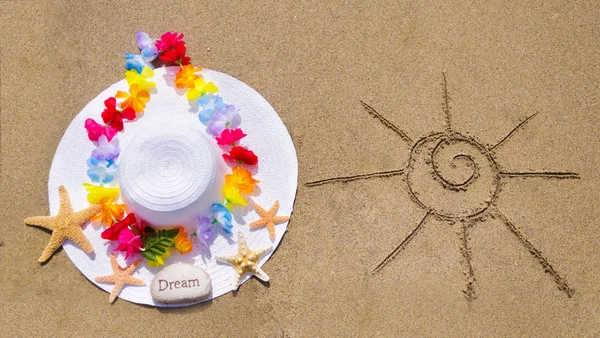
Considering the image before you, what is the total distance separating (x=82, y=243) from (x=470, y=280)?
247cm

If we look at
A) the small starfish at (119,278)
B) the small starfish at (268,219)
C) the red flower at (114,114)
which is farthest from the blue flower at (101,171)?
the small starfish at (268,219)

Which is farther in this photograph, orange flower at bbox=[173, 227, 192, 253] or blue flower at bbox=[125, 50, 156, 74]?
blue flower at bbox=[125, 50, 156, 74]

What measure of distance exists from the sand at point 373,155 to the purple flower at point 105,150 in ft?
1.14

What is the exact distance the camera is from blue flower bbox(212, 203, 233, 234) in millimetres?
3260

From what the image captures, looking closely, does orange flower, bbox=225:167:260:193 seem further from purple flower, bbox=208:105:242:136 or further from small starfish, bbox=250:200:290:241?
purple flower, bbox=208:105:242:136

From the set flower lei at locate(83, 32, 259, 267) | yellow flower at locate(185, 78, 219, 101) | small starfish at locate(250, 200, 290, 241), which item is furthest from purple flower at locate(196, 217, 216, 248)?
yellow flower at locate(185, 78, 219, 101)

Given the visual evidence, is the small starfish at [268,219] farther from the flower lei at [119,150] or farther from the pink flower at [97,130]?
the pink flower at [97,130]

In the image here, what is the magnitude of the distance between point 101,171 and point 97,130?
10.6 inches

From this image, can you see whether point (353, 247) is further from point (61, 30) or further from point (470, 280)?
point (61, 30)

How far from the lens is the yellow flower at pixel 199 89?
344cm

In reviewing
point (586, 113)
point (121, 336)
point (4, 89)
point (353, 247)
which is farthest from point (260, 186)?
point (586, 113)

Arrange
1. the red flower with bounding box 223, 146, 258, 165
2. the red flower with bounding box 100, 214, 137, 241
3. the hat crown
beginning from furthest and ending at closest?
the red flower with bounding box 223, 146, 258, 165, the red flower with bounding box 100, 214, 137, 241, the hat crown

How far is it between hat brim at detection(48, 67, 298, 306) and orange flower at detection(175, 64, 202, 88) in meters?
0.05

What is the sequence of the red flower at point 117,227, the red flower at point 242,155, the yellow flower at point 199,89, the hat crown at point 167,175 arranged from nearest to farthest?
1. the hat crown at point 167,175
2. the red flower at point 117,227
3. the red flower at point 242,155
4. the yellow flower at point 199,89
